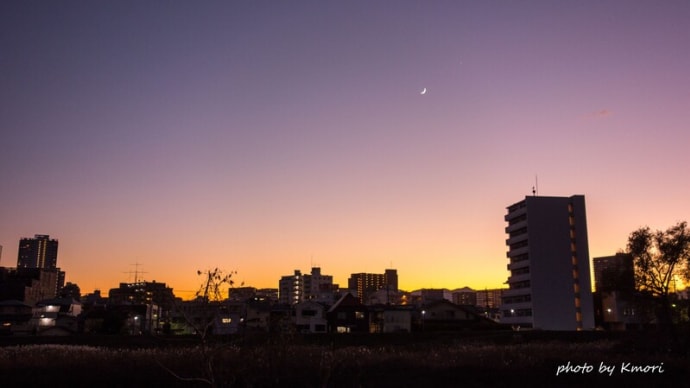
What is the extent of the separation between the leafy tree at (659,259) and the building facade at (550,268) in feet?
189

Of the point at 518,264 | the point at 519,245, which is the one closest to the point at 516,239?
the point at 519,245

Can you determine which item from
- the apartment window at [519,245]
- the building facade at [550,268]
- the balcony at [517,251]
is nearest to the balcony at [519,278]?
the building facade at [550,268]

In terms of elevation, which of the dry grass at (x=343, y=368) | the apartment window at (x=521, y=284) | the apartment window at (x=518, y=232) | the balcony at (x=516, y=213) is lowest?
the dry grass at (x=343, y=368)

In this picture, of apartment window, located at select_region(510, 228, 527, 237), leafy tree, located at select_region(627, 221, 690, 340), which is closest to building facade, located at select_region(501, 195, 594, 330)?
apartment window, located at select_region(510, 228, 527, 237)

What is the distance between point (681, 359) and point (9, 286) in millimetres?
122816

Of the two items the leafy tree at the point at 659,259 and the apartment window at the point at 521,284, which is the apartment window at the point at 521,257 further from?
the leafy tree at the point at 659,259

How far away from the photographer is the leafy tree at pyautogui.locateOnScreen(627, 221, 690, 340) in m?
51.7

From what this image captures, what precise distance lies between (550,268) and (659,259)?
2409 inches

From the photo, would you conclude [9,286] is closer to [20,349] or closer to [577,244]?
[20,349]

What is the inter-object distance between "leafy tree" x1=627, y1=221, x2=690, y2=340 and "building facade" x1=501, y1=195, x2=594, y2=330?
2263 inches

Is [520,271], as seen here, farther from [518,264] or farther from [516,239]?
[516,239]

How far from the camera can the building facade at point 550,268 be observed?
4301 inches

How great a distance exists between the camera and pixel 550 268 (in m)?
112

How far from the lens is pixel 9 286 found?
118312 mm
